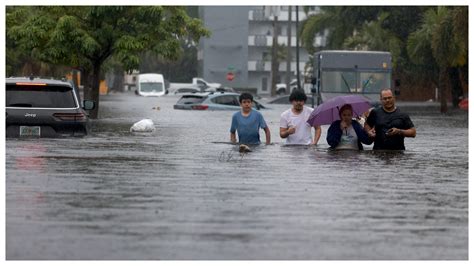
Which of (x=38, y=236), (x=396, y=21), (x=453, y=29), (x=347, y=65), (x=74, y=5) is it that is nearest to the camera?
(x=38, y=236)

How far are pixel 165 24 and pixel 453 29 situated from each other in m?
15.8

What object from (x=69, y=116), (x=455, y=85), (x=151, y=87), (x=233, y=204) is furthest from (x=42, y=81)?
(x=151, y=87)

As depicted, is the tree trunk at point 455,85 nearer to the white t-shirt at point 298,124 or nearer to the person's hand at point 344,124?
the white t-shirt at point 298,124

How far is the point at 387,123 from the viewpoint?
19.8 metres

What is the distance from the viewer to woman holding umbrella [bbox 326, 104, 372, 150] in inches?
789

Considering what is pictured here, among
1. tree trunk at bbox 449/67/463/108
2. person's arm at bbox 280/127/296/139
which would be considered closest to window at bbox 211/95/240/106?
tree trunk at bbox 449/67/463/108

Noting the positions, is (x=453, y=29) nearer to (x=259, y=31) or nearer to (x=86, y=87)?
(x=86, y=87)

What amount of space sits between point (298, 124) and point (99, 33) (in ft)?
71.7

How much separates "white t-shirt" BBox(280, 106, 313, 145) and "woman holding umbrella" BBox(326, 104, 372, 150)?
1.70 feet

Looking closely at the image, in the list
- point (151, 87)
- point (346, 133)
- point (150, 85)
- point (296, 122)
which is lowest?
point (151, 87)

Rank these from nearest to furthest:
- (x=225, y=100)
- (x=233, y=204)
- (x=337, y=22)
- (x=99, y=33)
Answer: (x=233, y=204) → (x=99, y=33) → (x=225, y=100) → (x=337, y=22)

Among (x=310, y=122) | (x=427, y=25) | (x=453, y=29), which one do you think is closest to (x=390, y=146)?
(x=310, y=122)

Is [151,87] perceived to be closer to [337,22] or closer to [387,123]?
[337,22]

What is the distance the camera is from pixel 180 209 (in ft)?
43.1
